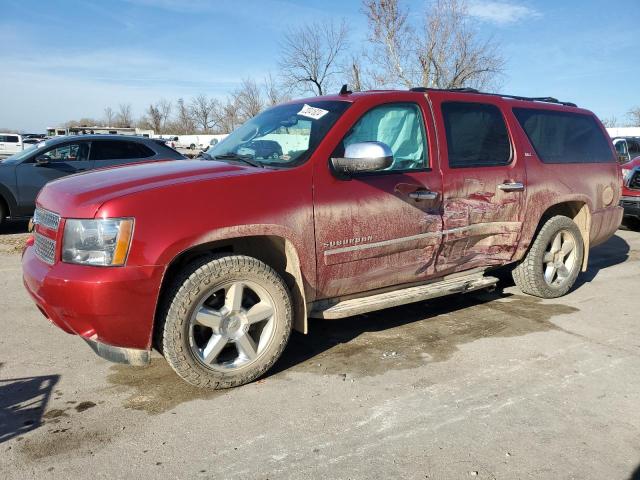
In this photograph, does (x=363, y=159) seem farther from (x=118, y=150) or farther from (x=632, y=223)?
(x=632, y=223)

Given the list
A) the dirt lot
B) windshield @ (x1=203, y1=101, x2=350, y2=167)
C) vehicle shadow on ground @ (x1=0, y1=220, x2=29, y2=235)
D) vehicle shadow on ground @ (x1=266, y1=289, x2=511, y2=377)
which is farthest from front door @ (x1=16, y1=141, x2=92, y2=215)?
vehicle shadow on ground @ (x1=266, y1=289, x2=511, y2=377)

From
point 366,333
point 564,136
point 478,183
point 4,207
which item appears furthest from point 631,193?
point 4,207

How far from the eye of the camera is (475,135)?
4.43 meters

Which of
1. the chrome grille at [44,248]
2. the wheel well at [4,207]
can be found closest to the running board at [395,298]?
the chrome grille at [44,248]

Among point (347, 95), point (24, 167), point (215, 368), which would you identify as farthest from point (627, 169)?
point (24, 167)

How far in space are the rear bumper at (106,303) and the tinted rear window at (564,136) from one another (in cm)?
374

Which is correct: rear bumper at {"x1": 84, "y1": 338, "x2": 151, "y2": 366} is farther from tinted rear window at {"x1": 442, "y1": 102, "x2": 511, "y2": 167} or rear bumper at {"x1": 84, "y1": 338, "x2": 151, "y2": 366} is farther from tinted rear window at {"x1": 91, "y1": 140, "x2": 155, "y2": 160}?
tinted rear window at {"x1": 91, "y1": 140, "x2": 155, "y2": 160}

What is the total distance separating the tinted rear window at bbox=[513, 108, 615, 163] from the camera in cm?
493

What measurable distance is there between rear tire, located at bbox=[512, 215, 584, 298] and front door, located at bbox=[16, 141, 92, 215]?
24.5 ft

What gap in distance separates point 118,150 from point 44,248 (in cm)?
656

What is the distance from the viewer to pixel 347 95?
405 cm

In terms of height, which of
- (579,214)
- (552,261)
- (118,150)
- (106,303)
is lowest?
(552,261)

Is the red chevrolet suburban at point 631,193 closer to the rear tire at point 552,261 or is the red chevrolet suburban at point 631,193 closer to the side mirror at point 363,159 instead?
the rear tire at point 552,261

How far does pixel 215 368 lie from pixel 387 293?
1447mm
